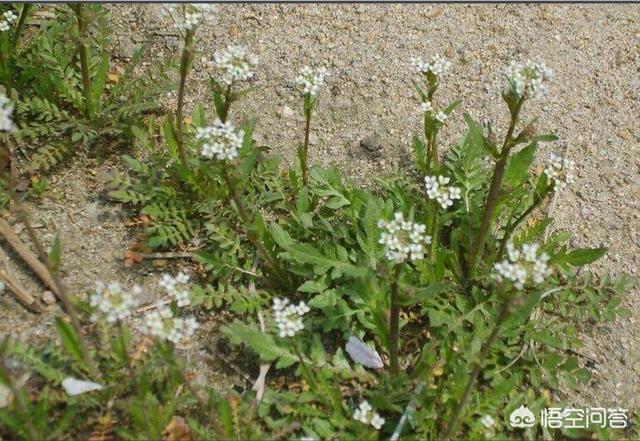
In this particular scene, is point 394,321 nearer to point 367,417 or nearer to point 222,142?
point 367,417

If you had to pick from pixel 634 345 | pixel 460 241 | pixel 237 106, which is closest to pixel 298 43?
pixel 237 106

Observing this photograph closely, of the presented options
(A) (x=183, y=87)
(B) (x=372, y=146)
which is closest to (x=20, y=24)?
(A) (x=183, y=87)

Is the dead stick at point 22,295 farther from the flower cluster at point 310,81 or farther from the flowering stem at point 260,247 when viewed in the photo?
the flower cluster at point 310,81

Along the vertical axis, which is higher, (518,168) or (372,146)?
(518,168)

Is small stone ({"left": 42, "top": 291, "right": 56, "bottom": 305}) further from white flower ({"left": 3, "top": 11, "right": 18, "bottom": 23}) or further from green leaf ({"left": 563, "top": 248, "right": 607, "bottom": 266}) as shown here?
green leaf ({"left": 563, "top": 248, "right": 607, "bottom": 266})

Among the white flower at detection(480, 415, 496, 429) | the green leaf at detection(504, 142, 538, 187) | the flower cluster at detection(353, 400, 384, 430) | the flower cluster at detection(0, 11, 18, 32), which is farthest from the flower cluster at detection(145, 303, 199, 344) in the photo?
the flower cluster at detection(0, 11, 18, 32)

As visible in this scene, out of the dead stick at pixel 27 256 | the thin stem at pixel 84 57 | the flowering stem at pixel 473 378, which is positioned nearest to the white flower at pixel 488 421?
the flowering stem at pixel 473 378
